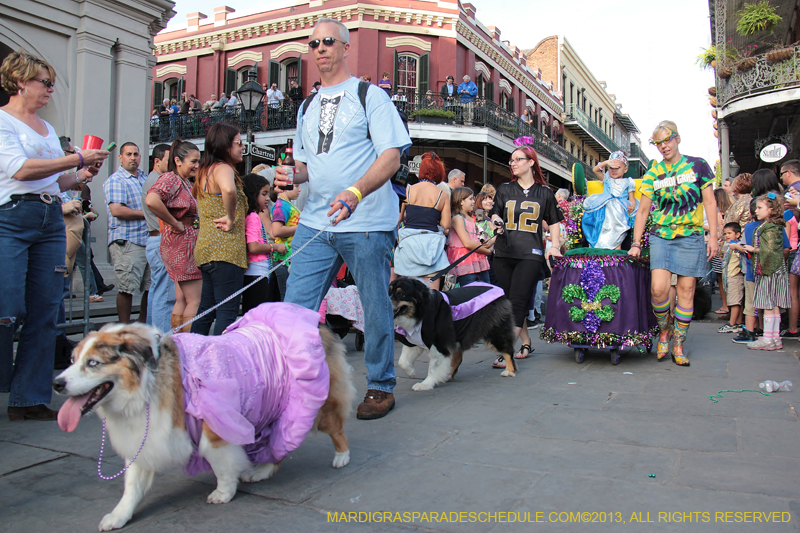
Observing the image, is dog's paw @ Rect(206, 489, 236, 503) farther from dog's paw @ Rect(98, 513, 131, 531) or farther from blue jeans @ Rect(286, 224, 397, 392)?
blue jeans @ Rect(286, 224, 397, 392)

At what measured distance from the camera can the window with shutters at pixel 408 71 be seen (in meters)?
24.2

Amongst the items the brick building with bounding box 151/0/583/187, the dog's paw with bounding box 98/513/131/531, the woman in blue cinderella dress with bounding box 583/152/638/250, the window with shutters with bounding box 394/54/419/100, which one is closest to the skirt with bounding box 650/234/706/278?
the woman in blue cinderella dress with bounding box 583/152/638/250

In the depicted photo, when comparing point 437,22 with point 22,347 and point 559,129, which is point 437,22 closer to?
point 559,129

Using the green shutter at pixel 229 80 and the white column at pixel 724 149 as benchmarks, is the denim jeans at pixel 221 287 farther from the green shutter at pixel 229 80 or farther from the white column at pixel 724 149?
the green shutter at pixel 229 80

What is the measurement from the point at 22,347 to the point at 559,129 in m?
39.9

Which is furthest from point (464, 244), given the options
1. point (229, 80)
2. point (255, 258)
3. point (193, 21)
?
point (193, 21)

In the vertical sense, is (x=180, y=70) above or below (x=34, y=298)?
above

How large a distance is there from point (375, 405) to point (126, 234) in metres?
3.49

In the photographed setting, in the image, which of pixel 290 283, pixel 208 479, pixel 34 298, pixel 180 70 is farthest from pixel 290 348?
pixel 180 70

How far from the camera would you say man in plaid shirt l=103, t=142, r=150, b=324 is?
579 cm

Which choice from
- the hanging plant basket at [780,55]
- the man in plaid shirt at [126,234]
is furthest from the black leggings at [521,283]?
the hanging plant basket at [780,55]

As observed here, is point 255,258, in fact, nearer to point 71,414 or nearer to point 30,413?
point 30,413

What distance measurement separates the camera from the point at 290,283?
3.67 metres

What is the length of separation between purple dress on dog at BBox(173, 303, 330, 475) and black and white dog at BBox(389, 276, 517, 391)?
1813mm
